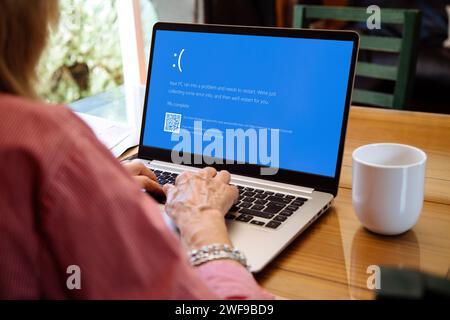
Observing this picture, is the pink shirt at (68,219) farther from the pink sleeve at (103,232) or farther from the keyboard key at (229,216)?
the keyboard key at (229,216)

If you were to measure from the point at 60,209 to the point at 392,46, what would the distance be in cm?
158

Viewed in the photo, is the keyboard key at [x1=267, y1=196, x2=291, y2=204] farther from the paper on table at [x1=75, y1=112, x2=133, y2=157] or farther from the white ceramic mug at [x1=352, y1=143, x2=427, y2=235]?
the paper on table at [x1=75, y1=112, x2=133, y2=157]

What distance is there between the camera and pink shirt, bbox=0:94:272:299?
47cm

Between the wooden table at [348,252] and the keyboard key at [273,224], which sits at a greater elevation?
the keyboard key at [273,224]

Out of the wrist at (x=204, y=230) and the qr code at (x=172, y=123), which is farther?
the qr code at (x=172, y=123)

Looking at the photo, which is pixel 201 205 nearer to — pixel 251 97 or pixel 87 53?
pixel 251 97

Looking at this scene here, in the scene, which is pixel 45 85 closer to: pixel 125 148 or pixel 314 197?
pixel 314 197

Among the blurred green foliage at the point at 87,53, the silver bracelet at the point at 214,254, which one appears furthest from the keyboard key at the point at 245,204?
the blurred green foliage at the point at 87,53

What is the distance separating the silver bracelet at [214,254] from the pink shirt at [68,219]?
0.62 feet

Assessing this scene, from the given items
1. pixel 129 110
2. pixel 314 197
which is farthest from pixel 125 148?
pixel 314 197

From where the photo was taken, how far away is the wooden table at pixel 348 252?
775 mm

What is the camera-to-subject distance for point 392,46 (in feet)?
6.04
